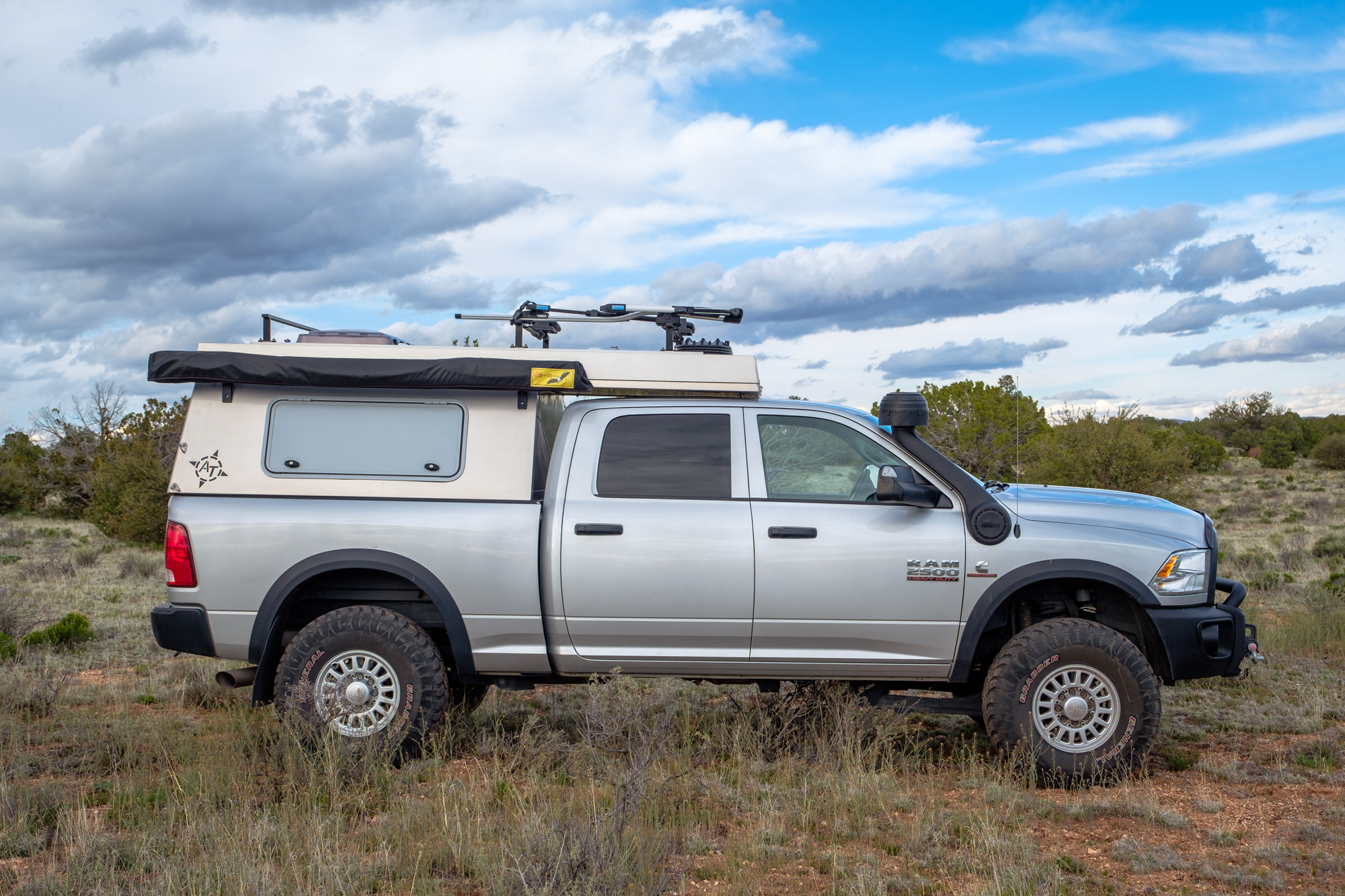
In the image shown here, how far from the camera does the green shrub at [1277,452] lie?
4259 cm

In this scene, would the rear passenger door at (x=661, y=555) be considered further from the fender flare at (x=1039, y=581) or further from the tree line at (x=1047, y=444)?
the tree line at (x=1047, y=444)

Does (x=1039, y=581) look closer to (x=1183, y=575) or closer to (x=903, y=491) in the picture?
(x=1183, y=575)

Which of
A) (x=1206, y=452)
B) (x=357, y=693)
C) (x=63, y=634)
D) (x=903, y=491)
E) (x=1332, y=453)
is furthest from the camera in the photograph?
(x=1332, y=453)

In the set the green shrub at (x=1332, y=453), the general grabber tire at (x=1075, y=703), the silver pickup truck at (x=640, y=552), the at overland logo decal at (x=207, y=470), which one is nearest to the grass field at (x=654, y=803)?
the general grabber tire at (x=1075, y=703)

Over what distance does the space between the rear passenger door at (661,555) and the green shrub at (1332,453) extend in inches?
1720

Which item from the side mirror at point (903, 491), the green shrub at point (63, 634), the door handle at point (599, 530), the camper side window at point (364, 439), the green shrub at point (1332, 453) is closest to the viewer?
the side mirror at point (903, 491)

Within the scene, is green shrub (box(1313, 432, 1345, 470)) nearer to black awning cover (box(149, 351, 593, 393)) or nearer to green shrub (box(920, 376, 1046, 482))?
green shrub (box(920, 376, 1046, 482))

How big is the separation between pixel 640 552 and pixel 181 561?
2517 mm

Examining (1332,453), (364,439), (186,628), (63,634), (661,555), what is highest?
(1332,453)

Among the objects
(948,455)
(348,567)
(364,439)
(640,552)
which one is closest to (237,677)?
(348,567)

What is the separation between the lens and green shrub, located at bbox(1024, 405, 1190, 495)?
19797 millimetres

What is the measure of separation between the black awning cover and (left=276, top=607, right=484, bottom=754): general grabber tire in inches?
50.9

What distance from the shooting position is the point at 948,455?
21.2 metres

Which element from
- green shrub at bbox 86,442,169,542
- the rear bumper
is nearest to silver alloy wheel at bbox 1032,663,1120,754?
the rear bumper
